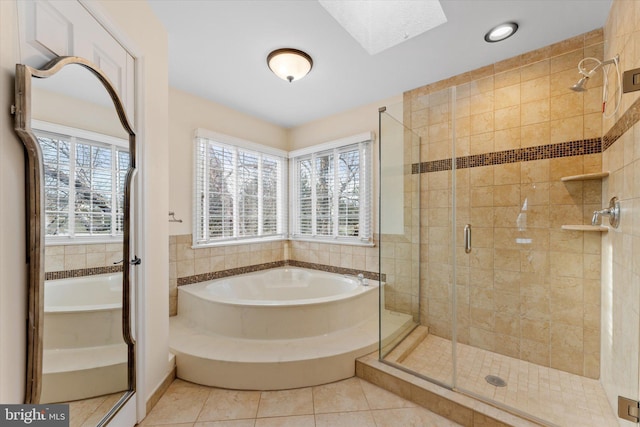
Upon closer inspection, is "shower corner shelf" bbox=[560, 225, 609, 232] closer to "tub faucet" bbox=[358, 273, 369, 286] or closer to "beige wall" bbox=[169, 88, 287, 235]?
"tub faucet" bbox=[358, 273, 369, 286]

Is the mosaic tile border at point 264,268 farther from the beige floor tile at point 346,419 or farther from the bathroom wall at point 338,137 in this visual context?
the beige floor tile at point 346,419

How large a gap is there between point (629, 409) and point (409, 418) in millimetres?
1059

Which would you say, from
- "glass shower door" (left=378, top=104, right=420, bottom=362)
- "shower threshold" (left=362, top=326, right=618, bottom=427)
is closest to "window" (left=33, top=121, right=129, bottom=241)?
"glass shower door" (left=378, top=104, right=420, bottom=362)

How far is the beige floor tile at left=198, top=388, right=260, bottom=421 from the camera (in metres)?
1.68

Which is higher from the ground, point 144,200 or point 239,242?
point 144,200

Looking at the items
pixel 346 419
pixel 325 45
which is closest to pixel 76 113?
pixel 325 45

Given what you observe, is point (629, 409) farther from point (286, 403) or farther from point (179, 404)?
point (179, 404)

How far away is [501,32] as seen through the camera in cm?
197

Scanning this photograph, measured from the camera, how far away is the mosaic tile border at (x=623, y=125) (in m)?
1.26

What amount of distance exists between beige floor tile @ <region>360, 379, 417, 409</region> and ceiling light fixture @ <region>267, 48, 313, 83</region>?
259 cm

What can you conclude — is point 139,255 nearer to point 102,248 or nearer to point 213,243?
point 102,248

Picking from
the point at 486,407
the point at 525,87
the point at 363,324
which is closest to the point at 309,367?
the point at 363,324

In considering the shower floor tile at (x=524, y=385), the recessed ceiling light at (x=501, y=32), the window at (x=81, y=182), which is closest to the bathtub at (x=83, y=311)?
the window at (x=81, y=182)

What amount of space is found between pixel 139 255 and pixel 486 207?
258 centimetres
